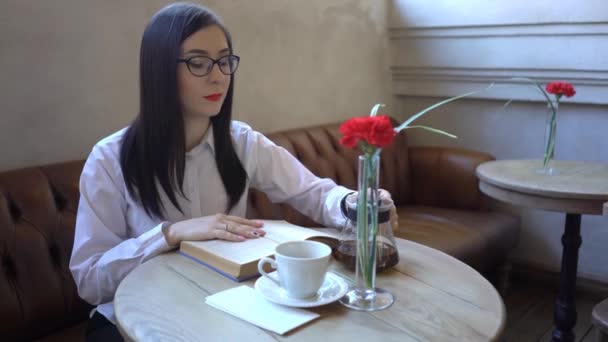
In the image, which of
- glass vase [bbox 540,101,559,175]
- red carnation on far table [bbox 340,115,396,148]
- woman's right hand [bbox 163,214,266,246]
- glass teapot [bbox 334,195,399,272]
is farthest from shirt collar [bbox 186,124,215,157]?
glass vase [bbox 540,101,559,175]

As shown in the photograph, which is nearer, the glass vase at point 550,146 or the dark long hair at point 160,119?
the dark long hair at point 160,119

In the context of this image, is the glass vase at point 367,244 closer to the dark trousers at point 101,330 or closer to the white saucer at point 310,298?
the white saucer at point 310,298

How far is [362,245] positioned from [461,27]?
231 cm

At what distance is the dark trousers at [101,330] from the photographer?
125 centimetres

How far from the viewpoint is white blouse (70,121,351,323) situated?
1222 mm

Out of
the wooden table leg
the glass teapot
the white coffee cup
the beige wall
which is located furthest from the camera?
the wooden table leg

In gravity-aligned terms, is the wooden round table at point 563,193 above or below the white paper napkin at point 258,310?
below

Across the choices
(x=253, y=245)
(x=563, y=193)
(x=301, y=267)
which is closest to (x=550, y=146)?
(x=563, y=193)

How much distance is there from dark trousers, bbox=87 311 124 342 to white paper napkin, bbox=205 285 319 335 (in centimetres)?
38

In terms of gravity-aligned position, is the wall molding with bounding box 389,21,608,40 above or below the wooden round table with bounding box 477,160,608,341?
above

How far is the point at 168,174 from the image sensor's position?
4.59 ft

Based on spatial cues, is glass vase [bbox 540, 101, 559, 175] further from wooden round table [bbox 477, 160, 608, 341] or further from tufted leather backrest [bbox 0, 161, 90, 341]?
tufted leather backrest [bbox 0, 161, 90, 341]

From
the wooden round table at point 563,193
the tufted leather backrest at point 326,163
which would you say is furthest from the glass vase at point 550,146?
the tufted leather backrest at point 326,163

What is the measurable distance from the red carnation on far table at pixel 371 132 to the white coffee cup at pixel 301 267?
0.22m
